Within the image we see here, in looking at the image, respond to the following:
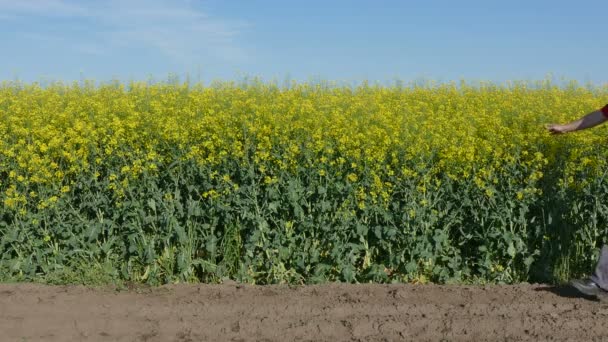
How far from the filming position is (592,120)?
6.46 m

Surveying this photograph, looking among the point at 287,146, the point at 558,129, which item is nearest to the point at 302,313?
the point at 287,146

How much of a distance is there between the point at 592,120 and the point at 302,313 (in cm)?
282

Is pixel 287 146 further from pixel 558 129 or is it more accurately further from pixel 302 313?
pixel 558 129

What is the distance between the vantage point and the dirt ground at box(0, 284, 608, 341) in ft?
19.2

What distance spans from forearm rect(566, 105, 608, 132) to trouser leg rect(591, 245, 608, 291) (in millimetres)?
996

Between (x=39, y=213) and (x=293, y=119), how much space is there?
2734mm

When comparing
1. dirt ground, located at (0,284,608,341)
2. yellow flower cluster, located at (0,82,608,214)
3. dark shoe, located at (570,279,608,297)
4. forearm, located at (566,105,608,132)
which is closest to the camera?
dirt ground, located at (0,284,608,341)

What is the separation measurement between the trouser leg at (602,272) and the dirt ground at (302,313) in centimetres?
21

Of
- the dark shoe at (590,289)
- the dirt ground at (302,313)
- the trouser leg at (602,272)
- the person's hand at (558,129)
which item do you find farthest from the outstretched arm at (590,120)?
the dirt ground at (302,313)

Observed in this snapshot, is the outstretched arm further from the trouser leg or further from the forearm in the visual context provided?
the trouser leg

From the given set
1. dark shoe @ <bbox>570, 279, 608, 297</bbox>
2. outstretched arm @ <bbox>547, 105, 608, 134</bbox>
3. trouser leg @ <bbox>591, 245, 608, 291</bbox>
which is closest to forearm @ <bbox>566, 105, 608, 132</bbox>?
outstretched arm @ <bbox>547, 105, 608, 134</bbox>

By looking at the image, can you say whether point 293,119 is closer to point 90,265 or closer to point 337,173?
point 337,173

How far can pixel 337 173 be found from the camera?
7.38 metres

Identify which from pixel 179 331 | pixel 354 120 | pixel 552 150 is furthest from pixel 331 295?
pixel 552 150
